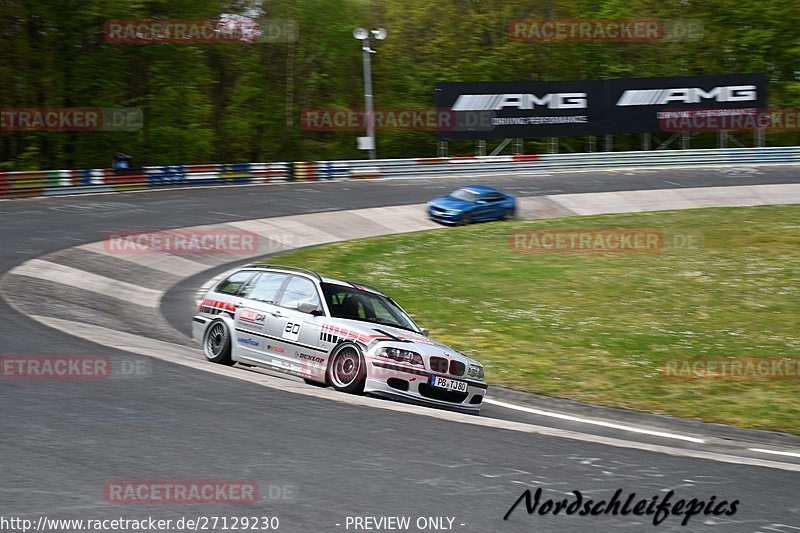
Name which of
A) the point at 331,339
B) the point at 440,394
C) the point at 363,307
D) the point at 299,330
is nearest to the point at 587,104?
the point at 363,307

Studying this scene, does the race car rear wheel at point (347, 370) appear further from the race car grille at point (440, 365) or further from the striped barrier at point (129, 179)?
the striped barrier at point (129, 179)

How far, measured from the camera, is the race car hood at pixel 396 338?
967cm

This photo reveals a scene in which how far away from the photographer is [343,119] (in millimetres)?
53719

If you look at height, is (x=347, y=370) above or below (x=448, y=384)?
above

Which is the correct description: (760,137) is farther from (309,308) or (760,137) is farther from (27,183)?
(309,308)

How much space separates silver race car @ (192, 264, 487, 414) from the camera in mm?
9531

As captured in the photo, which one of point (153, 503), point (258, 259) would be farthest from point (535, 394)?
point (258, 259)

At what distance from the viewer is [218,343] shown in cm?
1139

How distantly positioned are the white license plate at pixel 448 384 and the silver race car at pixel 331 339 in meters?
0.01

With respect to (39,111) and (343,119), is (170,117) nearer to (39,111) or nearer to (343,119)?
(39,111)

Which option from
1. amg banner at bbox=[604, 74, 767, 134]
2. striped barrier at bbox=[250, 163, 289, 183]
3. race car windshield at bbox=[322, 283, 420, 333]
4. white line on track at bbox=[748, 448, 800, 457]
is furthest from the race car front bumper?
amg banner at bbox=[604, 74, 767, 134]

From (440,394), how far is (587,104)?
38.4m

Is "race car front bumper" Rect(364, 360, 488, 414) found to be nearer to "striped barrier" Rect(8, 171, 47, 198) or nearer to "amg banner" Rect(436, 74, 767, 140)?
"striped barrier" Rect(8, 171, 47, 198)

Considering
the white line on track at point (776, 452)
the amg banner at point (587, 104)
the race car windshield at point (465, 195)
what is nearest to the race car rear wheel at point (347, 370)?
the white line on track at point (776, 452)
